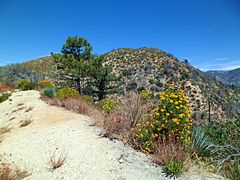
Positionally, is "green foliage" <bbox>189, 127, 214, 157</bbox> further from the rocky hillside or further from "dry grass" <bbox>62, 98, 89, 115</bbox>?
the rocky hillside

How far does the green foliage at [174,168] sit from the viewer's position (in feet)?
11.3

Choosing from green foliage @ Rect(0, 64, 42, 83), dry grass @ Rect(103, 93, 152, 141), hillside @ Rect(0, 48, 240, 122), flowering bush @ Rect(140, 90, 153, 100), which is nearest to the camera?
dry grass @ Rect(103, 93, 152, 141)

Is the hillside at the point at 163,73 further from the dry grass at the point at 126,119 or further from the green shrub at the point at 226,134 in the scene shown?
the green shrub at the point at 226,134

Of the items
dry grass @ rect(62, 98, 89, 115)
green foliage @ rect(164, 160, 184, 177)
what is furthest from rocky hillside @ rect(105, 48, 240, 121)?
green foliage @ rect(164, 160, 184, 177)

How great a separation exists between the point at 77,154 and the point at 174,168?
2.08m

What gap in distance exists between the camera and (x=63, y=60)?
1744 cm

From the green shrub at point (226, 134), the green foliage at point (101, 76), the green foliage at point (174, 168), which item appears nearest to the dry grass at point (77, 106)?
the green shrub at point (226, 134)

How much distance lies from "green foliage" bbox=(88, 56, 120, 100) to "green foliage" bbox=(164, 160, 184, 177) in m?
14.3

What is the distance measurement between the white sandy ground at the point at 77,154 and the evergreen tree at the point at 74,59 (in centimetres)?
1088

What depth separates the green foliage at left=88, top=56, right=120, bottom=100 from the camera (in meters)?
17.6

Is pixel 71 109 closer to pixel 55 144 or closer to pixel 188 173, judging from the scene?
pixel 55 144

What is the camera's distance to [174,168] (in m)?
3.46

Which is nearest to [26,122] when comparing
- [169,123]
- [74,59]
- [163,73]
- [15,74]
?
[169,123]

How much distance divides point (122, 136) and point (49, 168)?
78.4 inches
